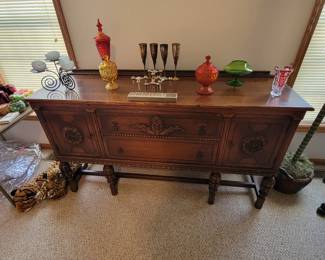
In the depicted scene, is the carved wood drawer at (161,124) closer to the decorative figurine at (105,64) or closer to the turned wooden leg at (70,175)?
the decorative figurine at (105,64)

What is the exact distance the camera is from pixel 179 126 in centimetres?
109

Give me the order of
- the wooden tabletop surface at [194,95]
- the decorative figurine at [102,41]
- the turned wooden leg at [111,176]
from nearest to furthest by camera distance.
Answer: the wooden tabletop surface at [194,95] < the decorative figurine at [102,41] < the turned wooden leg at [111,176]

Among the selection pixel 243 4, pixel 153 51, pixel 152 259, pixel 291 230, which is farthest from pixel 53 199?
pixel 243 4

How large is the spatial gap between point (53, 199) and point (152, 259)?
0.96m

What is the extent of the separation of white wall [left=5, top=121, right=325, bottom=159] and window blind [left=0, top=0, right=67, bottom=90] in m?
0.52

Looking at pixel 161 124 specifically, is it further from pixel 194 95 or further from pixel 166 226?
pixel 166 226

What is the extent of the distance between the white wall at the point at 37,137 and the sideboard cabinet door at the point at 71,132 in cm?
92

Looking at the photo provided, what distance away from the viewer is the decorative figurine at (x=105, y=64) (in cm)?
114

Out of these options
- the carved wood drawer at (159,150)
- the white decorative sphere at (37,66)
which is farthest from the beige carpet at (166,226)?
the white decorative sphere at (37,66)

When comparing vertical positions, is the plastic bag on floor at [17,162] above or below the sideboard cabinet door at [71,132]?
below

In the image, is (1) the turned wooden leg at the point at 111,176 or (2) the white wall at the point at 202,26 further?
(1) the turned wooden leg at the point at 111,176

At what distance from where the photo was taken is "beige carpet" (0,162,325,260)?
3.99ft

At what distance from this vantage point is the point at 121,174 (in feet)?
5.32

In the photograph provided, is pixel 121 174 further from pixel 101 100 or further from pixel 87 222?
pixel 101 100
